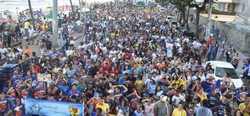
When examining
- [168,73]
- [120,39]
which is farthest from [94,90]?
[120,39]

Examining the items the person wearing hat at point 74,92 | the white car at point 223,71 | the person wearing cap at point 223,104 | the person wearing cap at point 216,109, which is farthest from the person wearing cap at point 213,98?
the white car at point 223,71

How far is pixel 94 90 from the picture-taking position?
10484 millimetres

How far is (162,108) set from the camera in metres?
8.79

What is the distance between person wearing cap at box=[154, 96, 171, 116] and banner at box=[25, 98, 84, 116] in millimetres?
1919

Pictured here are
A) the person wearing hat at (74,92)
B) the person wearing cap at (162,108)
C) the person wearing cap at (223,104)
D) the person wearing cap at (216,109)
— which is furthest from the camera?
the person wearing hat at (74,92)

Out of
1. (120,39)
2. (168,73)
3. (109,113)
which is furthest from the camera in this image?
(120,39)

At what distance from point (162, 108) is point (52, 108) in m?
2.91

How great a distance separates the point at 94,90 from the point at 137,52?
6.71 metres

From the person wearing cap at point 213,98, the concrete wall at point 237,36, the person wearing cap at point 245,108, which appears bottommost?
the concrete wall at point 237,36

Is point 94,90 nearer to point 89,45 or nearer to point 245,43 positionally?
point 89,45

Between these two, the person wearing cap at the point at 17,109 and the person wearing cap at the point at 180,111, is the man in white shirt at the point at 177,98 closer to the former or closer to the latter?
the person wearing cap at the point at 180,111

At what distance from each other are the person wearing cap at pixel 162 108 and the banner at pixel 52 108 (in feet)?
6.30

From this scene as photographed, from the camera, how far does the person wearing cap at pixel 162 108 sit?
28.8ft

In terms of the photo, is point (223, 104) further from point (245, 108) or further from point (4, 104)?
point (4, 104)
